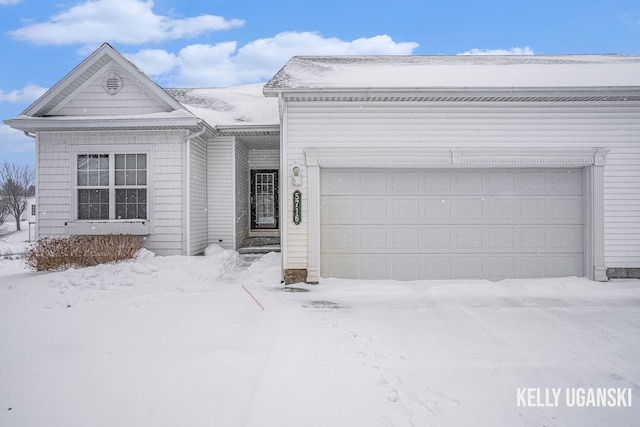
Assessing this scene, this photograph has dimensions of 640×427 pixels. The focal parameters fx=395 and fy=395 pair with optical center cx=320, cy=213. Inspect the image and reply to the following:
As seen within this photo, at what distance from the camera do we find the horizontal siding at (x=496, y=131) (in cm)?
822

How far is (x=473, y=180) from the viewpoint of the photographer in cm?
847

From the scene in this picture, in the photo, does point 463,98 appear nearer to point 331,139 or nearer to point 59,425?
point 331,139

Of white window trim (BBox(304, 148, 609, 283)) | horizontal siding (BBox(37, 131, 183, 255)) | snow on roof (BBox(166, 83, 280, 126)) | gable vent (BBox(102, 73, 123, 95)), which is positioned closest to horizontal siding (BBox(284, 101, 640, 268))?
white window trim (BBox(304, 148, 609, 283))

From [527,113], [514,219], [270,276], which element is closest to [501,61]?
[527,113]

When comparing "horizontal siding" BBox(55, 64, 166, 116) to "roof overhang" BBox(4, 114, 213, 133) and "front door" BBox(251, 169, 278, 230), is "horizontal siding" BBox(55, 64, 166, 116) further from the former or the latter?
"front door" BBox(251, 169, 278, 230)

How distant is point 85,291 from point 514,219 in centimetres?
850

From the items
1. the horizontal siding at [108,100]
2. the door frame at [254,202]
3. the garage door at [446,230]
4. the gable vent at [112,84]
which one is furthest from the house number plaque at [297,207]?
the door frame at [254,202]

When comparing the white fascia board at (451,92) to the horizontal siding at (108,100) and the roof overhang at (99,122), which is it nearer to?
the roof overhang at (99,122)

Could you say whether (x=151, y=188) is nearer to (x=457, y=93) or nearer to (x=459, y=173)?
(x=459, y=173)

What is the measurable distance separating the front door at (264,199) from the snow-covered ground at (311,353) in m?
7.03

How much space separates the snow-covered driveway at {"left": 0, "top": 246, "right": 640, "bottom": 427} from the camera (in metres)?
3.24

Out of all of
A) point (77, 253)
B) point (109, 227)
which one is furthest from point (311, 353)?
point (109, 227)

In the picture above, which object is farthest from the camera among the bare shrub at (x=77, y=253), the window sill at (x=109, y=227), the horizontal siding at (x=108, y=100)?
the horizontal siding at (x=108, y=100)

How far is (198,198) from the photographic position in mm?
11352
